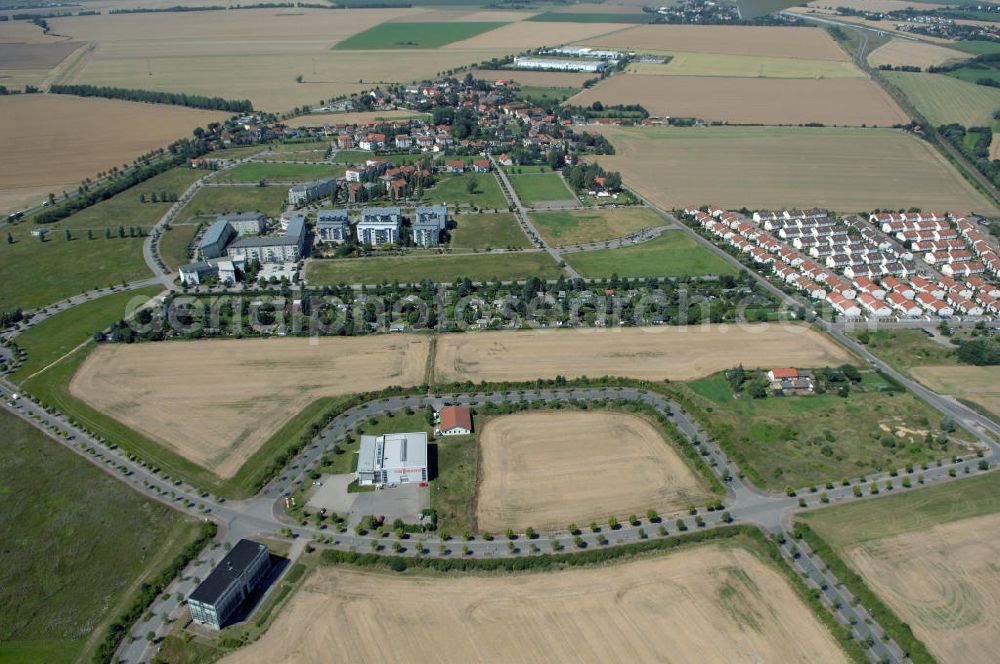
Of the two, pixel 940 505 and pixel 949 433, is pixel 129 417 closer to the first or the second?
pixel 940 505

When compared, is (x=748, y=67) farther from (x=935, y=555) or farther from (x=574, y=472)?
(x=935, y=555)

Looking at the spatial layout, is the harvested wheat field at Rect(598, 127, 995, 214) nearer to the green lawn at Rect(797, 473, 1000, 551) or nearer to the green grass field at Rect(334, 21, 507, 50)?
the green lawn at Rect(797, 473, 1000, 551)

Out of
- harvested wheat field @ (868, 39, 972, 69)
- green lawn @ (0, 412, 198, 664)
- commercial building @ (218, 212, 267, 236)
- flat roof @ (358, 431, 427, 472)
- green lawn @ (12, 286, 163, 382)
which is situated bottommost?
green lawn @ (0, 412, 198, 664)

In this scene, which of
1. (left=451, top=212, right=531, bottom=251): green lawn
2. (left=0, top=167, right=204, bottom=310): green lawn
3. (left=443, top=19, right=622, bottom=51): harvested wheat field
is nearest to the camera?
(left=0, top=167, right=204, bottom=310): green lawn

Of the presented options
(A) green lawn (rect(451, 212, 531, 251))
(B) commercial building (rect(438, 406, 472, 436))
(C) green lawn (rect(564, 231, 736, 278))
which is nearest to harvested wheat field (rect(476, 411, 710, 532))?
(B) commercial building (rect(438, 406, 472, 436))

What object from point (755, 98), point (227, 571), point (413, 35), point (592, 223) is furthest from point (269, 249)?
point (413, 35)

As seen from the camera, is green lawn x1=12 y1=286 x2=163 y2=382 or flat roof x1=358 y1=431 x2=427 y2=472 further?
green lawn x1=12 y1=286 x2=163 y2=382
